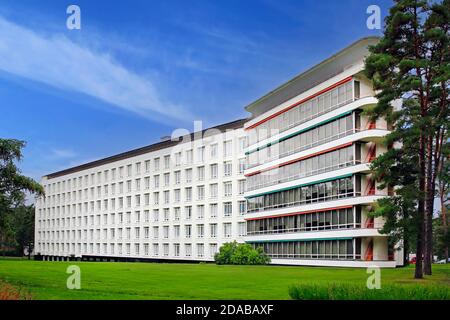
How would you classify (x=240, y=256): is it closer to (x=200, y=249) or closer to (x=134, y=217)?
(x=200, y=249)

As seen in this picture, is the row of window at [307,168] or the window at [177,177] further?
the window at [177,177]

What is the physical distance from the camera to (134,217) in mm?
102062

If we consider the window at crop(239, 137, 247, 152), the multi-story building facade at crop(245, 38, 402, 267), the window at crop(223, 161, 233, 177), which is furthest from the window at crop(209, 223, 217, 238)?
the window at crop(239, 137, 247, 152)

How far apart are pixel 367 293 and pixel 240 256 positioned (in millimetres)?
45621

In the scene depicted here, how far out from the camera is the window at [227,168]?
81312 mm

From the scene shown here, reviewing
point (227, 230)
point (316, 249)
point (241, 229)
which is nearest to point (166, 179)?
point (227, 230)

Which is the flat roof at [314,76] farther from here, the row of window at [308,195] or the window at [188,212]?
the window at [188,212]

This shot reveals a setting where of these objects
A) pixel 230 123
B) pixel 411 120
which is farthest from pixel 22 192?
pixel 230 123

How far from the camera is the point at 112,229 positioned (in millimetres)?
107938

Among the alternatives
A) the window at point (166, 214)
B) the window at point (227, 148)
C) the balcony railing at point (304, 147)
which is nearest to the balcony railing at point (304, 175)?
the balcony railing at point (304, 147)

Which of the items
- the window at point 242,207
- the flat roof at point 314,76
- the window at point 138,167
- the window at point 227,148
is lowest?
the window at point 242,207

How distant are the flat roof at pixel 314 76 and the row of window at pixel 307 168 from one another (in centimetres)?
779

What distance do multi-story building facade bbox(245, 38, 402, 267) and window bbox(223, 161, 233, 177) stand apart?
326 inches

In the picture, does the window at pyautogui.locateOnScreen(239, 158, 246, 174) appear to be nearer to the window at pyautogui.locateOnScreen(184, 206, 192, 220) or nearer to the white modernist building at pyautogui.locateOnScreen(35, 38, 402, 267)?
the white modernist building at pyautogui.locateOnScreen(35, 38, 402, 267)
